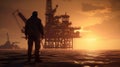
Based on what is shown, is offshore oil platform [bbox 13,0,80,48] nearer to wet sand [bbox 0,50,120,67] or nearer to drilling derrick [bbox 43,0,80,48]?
drilling derrick [bbox 43,0,80,48]

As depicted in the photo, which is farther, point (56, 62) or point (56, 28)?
point (56, 28)

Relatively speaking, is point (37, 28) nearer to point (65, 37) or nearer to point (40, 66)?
point (40, 66)

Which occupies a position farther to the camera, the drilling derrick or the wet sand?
the drilling derrick

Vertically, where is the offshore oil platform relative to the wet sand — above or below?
above

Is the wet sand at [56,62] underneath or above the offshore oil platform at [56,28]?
underneath

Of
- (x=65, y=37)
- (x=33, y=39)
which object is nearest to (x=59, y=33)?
(x=65, y=37)

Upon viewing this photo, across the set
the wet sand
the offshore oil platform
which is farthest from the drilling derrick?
the wet sand

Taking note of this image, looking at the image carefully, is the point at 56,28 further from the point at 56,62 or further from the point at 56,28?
the point at 56,62

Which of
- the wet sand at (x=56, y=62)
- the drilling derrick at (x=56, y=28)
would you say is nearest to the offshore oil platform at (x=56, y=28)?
the drilling derrick at (x=56, y=28)

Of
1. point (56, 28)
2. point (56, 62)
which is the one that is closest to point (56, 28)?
point (56, 28)

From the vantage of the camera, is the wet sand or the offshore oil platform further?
the offshore oil platform

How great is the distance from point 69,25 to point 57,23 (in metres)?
4.95

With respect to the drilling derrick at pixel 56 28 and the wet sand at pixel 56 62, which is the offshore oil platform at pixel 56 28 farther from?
the wet sand at pixel 56 62

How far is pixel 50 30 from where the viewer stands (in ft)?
466
